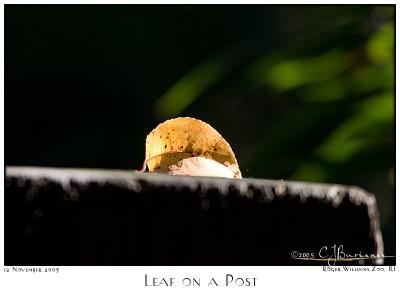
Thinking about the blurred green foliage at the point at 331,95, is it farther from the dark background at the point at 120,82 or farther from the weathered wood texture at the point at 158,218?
the weathered wood texture at the point at 158,218

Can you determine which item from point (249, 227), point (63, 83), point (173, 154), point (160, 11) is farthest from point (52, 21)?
point (249, 227)

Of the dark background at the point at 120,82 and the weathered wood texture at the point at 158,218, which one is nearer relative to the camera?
the weathered wood texture at the point at 158,218

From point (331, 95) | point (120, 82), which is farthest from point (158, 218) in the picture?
point (120, 82)

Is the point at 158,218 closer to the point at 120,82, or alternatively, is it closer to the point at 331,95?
the point at 331,95

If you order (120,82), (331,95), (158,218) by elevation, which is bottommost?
(158,218)

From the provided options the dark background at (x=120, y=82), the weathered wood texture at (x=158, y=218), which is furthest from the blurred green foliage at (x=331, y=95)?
the weathered wood texture at (x=158, y=218)

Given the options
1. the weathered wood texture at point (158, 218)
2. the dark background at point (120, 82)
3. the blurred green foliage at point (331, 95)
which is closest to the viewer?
the weathered wood texture at point (158, 218)

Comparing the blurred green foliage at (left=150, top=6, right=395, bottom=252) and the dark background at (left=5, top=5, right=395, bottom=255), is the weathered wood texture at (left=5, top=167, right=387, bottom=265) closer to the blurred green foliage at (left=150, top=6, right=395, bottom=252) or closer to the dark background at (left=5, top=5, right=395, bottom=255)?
the blurred green foliage at (left=150, top=6, right=395, bottom=252)
